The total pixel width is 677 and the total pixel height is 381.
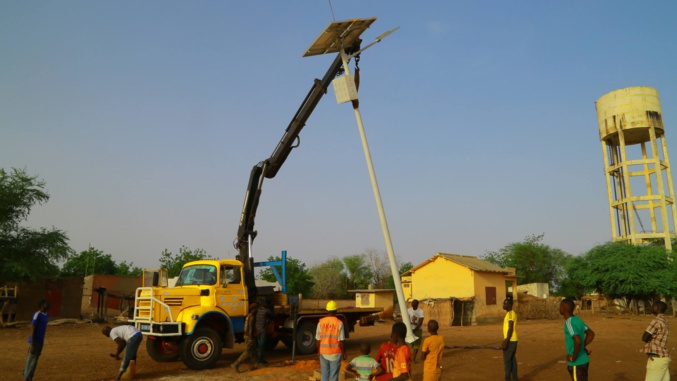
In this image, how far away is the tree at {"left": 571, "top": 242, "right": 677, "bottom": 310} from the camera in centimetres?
3512

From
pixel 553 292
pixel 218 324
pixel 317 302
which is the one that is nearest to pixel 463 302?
A: pixel 317 302

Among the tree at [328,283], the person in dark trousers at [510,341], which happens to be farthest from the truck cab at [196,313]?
the tree at [328,283]

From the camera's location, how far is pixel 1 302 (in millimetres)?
26672

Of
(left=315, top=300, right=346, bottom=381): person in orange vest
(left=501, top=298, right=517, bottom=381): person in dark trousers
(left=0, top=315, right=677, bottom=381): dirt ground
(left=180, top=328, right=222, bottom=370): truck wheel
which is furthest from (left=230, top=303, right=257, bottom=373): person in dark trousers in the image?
(left=501, top=298, right=517, bottom=381): person in dark trousers

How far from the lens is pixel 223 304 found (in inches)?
516

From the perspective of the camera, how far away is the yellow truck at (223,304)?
12320 mm

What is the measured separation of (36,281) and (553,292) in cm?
5474

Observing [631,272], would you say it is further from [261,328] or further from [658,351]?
[658,351]

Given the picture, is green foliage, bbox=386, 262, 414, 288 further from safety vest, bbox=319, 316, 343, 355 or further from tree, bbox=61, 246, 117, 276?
safety vest, bbox=319, 316, 343, 355

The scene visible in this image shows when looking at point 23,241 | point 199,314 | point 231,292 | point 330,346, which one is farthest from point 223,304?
point 23,241

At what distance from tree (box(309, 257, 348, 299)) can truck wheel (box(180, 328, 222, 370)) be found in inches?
1704

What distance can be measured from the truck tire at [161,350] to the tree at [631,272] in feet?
109

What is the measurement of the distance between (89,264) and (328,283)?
27.8 m

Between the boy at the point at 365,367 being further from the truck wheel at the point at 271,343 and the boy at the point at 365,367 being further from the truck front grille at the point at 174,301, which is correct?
the truck wheel at the point at 271,343
